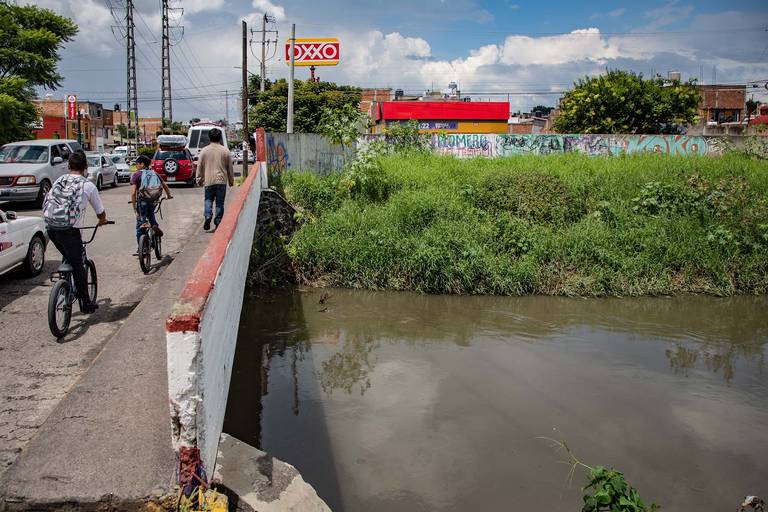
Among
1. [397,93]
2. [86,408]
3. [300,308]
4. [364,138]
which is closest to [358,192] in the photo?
[364,138]

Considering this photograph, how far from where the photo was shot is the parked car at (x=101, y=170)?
22.6 m

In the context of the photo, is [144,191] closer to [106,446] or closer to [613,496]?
[106,446]

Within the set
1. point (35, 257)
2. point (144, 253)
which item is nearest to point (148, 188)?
point (144, 253)

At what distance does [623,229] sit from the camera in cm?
1395

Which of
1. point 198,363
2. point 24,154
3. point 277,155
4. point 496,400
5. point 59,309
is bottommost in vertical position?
point 496,400

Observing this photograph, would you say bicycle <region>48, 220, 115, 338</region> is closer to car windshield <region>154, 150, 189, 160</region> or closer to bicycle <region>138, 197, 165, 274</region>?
bicycle <region>138, 197, 165, 274</region>

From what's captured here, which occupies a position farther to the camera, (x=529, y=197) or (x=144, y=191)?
(x=529, y=197)

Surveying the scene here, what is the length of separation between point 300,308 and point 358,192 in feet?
17.2

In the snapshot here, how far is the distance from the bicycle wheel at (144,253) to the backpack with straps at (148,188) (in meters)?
0.57

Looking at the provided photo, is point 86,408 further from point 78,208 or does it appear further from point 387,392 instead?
point 387,392

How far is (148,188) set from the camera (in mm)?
9070

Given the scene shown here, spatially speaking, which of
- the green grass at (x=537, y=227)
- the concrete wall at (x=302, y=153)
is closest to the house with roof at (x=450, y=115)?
the concrete wall at (x=302, y=153)

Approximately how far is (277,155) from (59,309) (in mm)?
11941

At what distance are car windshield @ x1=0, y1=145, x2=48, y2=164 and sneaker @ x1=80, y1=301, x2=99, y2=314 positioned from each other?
1201 cm
